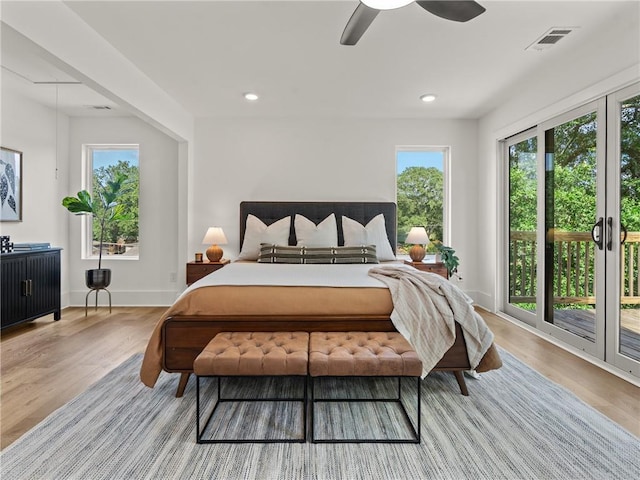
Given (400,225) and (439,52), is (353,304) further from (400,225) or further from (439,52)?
(400,225)

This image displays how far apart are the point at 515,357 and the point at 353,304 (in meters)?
1.68

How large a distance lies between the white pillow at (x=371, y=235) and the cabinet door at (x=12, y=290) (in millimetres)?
3482

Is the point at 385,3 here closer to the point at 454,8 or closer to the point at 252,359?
the point at 454,8

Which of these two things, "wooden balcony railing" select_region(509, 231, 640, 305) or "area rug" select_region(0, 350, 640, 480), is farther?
"wooden balcony railing" select_region(509, 231, 640, 305)

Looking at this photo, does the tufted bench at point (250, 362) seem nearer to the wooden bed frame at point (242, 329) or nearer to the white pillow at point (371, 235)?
the wooden bed frame at point (242, 329)

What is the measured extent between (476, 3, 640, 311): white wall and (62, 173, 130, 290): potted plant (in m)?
4.76

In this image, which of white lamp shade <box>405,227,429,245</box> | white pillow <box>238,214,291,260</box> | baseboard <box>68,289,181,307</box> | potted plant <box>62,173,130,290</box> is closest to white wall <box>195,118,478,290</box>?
white pillow <box>238,214,291,260</box>

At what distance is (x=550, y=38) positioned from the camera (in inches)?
112

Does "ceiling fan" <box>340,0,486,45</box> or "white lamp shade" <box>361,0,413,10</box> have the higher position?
"ceiling fan" <box>340,0,486,45</box>

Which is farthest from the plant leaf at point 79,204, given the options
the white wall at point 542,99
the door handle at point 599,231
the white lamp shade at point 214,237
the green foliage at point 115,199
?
the door handle at point 599,231

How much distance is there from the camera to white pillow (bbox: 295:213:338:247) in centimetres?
425

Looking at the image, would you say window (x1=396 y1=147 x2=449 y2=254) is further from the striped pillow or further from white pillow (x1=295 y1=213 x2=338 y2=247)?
the striped pillow

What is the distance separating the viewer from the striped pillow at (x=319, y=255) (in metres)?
→ 3.89

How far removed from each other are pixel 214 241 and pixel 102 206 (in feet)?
5.92
